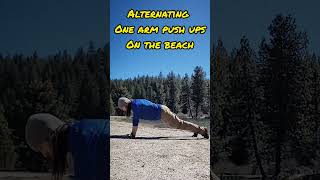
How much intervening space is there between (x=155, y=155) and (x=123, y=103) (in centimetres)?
72

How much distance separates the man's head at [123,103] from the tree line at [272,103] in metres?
1.02

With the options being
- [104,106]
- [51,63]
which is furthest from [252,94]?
[51,63]

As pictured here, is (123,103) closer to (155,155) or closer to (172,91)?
(172,91)

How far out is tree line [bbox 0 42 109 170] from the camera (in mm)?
5336

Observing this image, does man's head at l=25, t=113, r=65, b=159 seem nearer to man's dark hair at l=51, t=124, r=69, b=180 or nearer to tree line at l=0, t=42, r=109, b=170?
man's dark hair at l=51, t=124, r=69, b=180

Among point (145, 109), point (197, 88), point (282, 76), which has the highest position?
point (282, 76)

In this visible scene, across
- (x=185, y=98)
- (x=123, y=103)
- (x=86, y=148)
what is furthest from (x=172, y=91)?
(x=86, y=148)

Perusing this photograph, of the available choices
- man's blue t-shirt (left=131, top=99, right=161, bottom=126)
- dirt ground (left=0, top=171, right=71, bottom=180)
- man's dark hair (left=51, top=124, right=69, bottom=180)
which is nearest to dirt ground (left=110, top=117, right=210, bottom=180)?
man's blue t-shirt (left=131, top=99, right=161, bottom=126)

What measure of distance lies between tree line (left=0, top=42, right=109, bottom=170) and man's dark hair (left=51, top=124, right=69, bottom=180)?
164 centimetres

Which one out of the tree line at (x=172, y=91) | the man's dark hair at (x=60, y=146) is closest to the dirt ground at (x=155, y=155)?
the tree line at (x=172, y=91)

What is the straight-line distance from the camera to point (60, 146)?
3.50 meters

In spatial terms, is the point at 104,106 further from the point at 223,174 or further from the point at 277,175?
the point at 277,175

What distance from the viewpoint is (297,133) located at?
17.6ft

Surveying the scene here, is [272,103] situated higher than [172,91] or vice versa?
[172,91]
